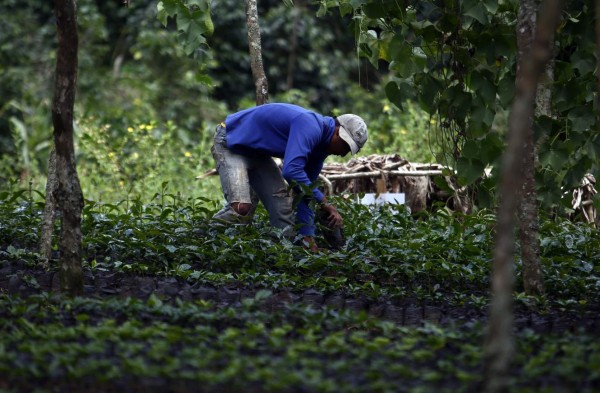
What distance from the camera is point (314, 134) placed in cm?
611

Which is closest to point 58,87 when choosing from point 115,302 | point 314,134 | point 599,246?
point 115,302

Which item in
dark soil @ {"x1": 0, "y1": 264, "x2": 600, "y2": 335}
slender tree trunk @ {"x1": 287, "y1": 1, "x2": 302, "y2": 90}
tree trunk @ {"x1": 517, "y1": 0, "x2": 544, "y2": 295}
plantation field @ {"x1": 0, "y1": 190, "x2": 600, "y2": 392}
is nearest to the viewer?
plantation field @ {"x1": 0, "y1": 190, "x2": 600, "y2": 392}

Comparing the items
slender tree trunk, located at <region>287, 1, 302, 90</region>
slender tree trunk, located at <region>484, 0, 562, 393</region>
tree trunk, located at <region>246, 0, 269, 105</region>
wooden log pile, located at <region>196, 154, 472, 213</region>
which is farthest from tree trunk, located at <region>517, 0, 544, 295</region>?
slender tree trunk, located at <region>287, 1, 302, 90</region>

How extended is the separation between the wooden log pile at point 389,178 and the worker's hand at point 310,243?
189 centimetres

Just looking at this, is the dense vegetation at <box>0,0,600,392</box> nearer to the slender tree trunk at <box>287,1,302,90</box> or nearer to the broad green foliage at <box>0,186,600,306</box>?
the broad green foliage at <box>0,186,600,306</box>

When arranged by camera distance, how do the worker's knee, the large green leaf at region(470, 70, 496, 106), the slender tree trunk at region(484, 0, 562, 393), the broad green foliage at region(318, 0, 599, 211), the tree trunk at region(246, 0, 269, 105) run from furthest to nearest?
the tree trunk at region(246, 0, 269, 105) → the worker's knee → the large green leaf at region(470, 70, 496, 106) → the broad green foliage at region(318, 0, 599, 211) → the slender tree trunk at region(484, 0, 562, 393)

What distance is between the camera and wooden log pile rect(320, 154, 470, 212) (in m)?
8.20

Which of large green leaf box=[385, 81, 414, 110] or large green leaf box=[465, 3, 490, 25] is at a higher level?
large green leaf box=[465, 3, 490, 25]

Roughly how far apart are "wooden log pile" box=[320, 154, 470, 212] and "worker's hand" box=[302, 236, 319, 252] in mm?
1887

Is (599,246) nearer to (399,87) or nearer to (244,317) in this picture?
(399,87)

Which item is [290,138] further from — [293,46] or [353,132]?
[293,46]

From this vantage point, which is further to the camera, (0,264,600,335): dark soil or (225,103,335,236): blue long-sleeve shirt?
Result: (225,103,335,236): blue long-sleeve shirt

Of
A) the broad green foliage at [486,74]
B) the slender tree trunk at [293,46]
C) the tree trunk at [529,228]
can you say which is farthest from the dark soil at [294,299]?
the slender tree trunk at [293,46]

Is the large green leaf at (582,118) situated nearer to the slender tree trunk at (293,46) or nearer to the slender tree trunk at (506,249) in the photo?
the slender tree trunk at (506,249)
